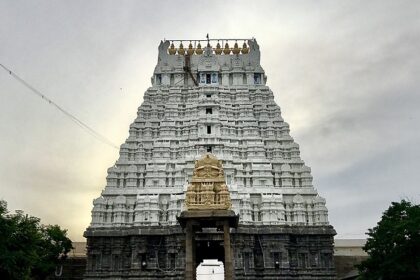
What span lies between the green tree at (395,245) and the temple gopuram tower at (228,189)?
31.5ft

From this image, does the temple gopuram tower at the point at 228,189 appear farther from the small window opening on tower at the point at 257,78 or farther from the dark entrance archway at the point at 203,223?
the dark entrance archway at the point at 203,223

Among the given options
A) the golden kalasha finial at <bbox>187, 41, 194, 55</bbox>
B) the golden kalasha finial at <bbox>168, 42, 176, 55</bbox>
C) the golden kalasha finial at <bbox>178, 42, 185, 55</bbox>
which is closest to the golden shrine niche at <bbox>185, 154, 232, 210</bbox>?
the golden kalasha finial at <bbox>187, 41, 194, 55</bbox>

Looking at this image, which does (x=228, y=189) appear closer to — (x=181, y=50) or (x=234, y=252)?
(x=234, y=252)

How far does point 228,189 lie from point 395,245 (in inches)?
503

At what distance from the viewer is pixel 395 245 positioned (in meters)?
29.9

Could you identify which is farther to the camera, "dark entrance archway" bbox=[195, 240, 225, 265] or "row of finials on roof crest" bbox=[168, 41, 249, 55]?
"row of finials on roof crest" bbox=[168, 41, 249, 55]

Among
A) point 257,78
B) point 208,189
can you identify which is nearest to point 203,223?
point 208,189

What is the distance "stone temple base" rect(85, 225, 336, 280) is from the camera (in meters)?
39.7

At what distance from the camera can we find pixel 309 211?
1674 inches

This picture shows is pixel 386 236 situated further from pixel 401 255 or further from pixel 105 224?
pixel 105 224

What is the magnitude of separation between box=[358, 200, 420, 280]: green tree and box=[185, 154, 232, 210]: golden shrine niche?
425 inches

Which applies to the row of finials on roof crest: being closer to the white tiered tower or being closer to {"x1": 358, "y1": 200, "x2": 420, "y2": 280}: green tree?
the white tiered tower

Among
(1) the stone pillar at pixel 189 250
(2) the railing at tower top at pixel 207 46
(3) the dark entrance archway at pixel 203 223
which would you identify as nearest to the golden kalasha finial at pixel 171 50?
(2) the railing at tower top at pixel 207 46

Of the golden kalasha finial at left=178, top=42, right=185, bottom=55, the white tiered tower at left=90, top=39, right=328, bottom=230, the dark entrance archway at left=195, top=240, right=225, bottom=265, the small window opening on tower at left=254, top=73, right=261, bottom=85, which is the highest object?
the golden kalasha finial at left=178, top=42, right=185, bottom=55
